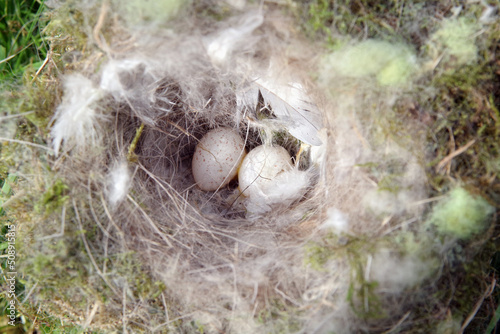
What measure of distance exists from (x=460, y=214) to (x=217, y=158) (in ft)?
4.33

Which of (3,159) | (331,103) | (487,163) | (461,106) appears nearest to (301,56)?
(331,103)

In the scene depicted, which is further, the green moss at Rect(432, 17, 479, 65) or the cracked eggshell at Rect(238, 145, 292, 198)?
the cracked eggshell at Rect(238, 145, 292, 198)

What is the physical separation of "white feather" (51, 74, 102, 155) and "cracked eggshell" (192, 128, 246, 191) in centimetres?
71

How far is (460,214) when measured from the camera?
57.9 inches

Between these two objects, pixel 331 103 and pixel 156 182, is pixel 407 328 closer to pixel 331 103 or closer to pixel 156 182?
pixel 331 103

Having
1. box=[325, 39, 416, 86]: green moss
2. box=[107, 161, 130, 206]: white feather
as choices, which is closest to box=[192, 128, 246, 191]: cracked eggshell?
box=[107, 161, 130, 206]: white feather

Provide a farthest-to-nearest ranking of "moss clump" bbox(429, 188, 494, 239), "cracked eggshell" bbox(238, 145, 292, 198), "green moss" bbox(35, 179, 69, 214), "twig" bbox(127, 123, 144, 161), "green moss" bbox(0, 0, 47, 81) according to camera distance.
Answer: "green moss" bbox(0, 0, 47, 81) < "cracked eggshell" bbox(238, 145, 292, 198) < "twig" bbox(127, 123, 144, 161) < "green moss" bbox(35, 179, 69, 214) < "moss clump" bbox(429, 188, 494, 239)

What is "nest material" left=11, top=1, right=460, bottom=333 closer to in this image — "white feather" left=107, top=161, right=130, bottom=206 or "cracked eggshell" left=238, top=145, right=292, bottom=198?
"white feather" left=107, top=161, right=130, bottom=206

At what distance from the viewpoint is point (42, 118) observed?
170 cm

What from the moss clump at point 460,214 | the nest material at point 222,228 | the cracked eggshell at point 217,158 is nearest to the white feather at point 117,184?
the nest material at point 222,228

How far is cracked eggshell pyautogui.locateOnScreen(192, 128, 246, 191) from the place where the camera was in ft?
7.36

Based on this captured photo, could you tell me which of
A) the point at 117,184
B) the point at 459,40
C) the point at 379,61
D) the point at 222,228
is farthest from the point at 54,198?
the point at 459,40

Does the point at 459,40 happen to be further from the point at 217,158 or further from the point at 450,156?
the point at 217,158

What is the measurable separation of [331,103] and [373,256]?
28.9 inches
